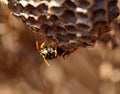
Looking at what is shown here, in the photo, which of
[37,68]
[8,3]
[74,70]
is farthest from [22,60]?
[8,3]

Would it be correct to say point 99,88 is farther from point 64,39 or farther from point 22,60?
point 64,39

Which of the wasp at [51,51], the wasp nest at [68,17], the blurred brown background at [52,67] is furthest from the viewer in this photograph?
the blurred brown background at [52,67]

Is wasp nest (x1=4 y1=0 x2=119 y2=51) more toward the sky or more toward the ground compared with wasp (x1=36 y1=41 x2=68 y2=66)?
→ more toward the sky

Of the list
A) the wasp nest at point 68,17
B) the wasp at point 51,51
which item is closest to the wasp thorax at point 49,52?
the wasp at point 51,51

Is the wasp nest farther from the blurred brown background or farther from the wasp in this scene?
the blurred brown background

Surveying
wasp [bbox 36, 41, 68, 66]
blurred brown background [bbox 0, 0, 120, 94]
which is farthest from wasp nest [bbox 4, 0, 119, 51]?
blurred brown background [bbox 0, 0, 120, 94]

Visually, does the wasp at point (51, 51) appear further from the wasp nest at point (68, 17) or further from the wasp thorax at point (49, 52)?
the wasp nest at point (68, 17)
